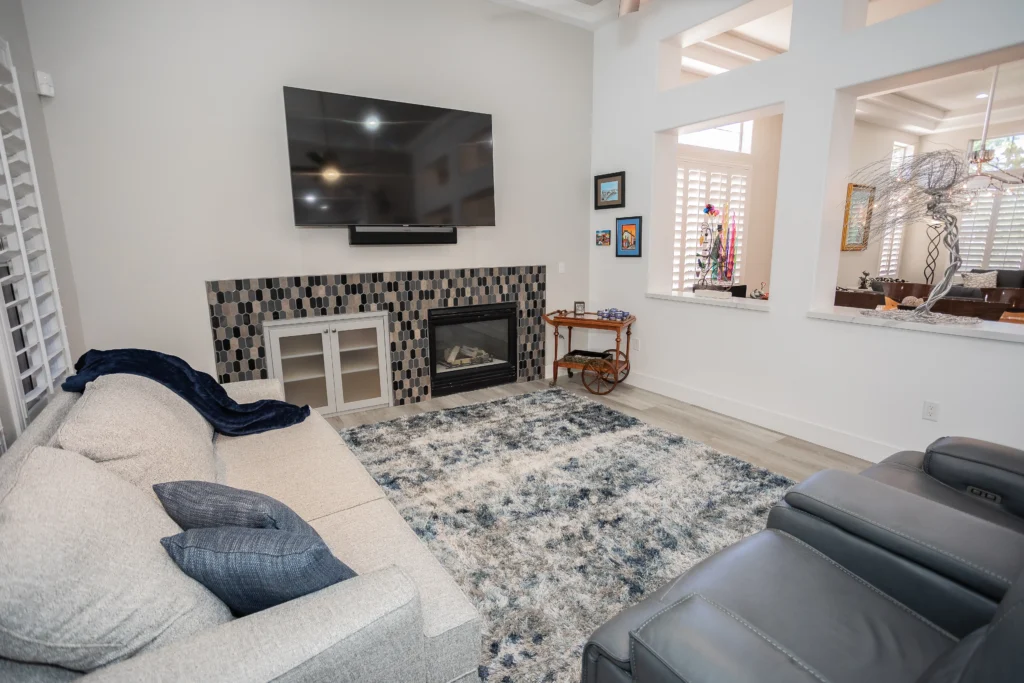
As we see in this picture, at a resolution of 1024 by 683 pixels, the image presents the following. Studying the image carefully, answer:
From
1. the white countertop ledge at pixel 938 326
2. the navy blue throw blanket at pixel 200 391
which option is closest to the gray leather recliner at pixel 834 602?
the white countertop ledge at pixel 938 326

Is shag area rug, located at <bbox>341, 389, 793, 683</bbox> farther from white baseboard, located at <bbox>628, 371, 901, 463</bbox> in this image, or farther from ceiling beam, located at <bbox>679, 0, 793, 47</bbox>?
ceiling beam, located at <bbox>679, 0, 793, 47</bbox>

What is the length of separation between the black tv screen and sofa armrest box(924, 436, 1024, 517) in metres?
3.26

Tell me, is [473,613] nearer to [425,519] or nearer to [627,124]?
[425,519]

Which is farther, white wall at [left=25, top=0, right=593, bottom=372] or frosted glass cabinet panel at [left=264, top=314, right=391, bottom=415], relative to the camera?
frosted glass cabinet panel at [left=264, top=314, right=391, bottom=415]

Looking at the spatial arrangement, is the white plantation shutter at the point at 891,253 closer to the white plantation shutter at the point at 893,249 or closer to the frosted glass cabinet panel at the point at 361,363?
the white plantation shutter at the point at 893,249

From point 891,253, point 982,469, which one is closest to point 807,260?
point 982,469

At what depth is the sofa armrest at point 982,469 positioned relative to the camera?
1.54 meters

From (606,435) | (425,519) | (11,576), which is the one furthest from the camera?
(606,435)

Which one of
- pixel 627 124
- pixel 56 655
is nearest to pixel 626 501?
pixel 56 655

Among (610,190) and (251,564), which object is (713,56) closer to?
(610,190)

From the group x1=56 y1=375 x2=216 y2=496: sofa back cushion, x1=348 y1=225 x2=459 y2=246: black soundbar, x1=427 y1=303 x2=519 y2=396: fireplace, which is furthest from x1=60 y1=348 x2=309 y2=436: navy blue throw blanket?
x1=427 y1=303 x2=519 y2=396: fireplace

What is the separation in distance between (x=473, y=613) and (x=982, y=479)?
1.66 meters

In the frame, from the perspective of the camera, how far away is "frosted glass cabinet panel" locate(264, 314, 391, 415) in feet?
12.0

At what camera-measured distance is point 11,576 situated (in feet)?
2.75
